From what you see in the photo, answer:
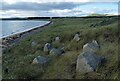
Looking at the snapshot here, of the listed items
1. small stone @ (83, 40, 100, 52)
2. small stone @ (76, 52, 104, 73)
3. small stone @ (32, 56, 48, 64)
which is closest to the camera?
small stone @ (76, 52, 104, 73)

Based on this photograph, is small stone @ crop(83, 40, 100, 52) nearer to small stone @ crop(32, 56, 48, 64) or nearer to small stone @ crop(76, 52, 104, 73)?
small stone @ crop(76, 52, 104, 73)

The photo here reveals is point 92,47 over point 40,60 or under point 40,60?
over

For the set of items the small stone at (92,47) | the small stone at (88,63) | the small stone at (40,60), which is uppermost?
the small stone at (92,47)

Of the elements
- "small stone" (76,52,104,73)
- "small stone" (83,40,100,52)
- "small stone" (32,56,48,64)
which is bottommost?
"small stone" (32,56,48,64)

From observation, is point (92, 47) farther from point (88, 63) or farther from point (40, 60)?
point (40, 60)

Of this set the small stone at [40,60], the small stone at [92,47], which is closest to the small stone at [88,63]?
the small stone at [92,47]

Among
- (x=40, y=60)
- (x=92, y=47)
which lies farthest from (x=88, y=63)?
(x=40, y=60)

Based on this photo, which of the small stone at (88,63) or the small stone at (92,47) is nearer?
the small stone at (88,63)

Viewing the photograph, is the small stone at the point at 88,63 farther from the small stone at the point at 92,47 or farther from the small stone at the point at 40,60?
the small stone at the point at 40,60

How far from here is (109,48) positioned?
2191 centimetres

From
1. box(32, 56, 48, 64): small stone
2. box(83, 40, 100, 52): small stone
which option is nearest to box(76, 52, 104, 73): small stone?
box(83, 40, 100, 52): small stone

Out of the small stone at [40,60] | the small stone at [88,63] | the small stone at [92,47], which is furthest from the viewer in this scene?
the small stone at [40,60]

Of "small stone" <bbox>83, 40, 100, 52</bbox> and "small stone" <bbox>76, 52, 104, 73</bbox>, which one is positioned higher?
"small stone" <bbox>83, 40, 100, 52</bbox>

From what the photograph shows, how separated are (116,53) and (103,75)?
2840 mm
